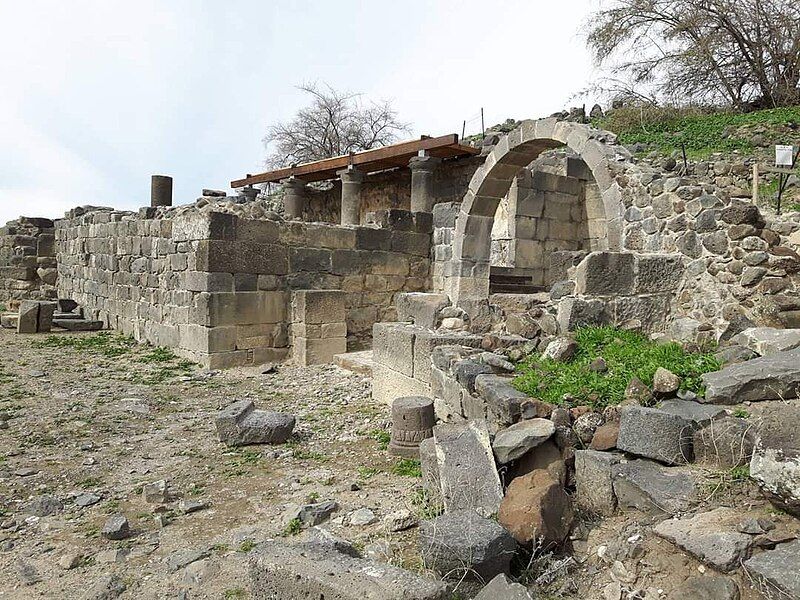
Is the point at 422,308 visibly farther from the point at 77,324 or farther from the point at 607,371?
the point at 77,324

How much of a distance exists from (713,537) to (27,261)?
55.0 ft

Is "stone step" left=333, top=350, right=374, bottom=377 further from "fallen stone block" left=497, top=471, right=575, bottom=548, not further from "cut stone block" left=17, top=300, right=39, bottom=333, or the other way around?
"cut stone block" left=17, top=300, right=39, bottom=333

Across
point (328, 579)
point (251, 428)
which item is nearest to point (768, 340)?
point (328, 579)

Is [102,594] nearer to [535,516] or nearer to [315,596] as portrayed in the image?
[315,596]

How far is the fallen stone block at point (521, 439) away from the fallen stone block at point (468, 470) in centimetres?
6

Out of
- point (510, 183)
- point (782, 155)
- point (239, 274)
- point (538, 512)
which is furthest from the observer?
point (782, 155)

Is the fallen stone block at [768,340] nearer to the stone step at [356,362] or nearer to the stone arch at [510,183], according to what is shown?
the stone arch at [510,183]

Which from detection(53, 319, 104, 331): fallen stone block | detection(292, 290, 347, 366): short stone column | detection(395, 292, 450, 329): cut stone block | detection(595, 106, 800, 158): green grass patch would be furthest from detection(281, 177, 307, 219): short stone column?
detection(595, 106, 800, 158): green grass patch

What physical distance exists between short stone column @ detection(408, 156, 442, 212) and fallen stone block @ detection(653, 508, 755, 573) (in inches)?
452

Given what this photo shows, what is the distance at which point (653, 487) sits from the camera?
107 inches

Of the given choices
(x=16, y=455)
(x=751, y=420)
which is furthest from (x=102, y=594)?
(x=751, y=420)

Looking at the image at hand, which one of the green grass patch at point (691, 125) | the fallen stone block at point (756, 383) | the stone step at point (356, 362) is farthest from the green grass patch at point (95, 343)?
the green grass patch at point (691, 125)

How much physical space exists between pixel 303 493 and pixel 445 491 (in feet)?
3.89

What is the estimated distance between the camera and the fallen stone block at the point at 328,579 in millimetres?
2150
